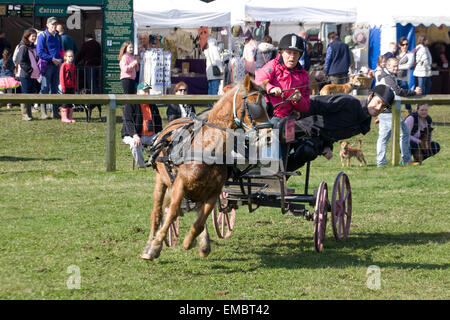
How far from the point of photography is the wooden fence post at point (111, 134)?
12.0m

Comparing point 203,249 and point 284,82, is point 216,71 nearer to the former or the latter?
point 284,82

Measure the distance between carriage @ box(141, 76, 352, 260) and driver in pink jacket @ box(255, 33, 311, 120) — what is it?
1.22ft

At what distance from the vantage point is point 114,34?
20.3 metres

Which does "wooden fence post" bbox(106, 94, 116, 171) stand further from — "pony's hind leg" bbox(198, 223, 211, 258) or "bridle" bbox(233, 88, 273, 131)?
"bridle" bbox(233, 88, 273, 131)

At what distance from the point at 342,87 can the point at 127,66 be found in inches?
216

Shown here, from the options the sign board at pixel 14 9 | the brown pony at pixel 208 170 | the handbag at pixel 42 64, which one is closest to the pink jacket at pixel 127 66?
the handbag at pixel 42 64

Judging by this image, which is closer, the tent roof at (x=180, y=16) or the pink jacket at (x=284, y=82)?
the pink jacket at (x=284, y=82)

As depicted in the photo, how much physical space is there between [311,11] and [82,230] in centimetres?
1487

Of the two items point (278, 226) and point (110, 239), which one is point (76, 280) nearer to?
point (110, 239)

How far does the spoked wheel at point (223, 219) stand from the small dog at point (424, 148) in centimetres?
573

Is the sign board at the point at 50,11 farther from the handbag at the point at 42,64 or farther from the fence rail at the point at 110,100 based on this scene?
the fence rail at the point at 110,100

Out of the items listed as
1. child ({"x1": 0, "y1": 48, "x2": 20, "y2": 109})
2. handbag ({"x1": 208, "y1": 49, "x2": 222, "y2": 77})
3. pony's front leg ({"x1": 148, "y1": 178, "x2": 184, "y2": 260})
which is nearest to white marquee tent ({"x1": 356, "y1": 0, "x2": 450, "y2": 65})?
handbag ({"x1": 208, "y1": 49, "x2": 222, "y2": 77})

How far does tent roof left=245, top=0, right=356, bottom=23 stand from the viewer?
21.5 m

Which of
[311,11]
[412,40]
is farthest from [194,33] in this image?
[412,40]
